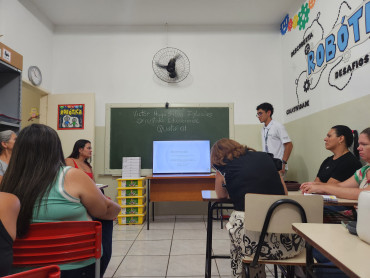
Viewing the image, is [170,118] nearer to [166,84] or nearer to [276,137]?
[166,84]

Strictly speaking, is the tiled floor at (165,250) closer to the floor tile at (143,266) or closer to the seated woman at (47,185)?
the floor tile at (143,266)

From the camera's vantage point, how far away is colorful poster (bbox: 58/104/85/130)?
4.38 meters

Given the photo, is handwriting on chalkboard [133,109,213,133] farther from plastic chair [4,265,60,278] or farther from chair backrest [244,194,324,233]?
plastic chair [4,265,60,278]

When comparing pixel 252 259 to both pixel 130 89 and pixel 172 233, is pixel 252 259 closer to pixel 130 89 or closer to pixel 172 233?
pixel 172 233

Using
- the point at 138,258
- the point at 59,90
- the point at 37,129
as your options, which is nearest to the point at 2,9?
the point at 59,90

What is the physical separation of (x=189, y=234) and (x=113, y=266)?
1225 millimetres

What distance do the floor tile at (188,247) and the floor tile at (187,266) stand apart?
0.37 feet

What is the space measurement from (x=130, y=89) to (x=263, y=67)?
2.38 metres

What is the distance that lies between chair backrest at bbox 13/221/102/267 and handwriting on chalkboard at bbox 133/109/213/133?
3.53 metres

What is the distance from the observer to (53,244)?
0.94 m

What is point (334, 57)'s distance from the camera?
2.94 m

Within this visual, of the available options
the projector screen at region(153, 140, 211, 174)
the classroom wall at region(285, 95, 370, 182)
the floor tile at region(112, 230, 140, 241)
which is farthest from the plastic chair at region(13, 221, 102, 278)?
the projector screen at region(153, 140, 211, 174)

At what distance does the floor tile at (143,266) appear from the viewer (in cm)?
220

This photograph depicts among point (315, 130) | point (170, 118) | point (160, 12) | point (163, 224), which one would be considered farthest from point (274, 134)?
point (160, 12)
